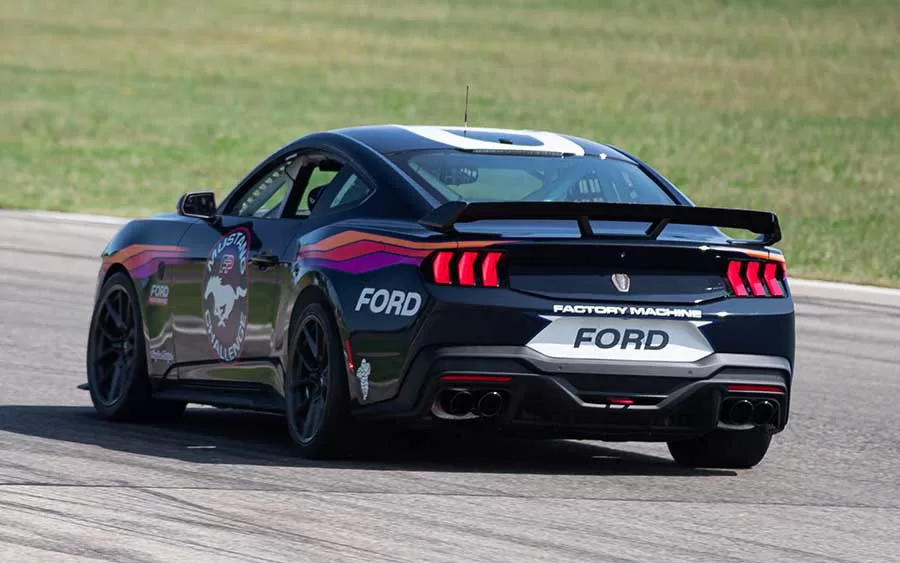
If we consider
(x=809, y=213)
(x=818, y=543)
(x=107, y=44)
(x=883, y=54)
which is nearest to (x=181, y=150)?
(x=809, y=213)

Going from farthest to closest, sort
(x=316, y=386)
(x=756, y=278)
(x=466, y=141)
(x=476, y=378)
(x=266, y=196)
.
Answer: (x=266, y=196)
(x=466, y=141)
(x=316, y=386)
(x=756, y=278)
(x=476, y=378)

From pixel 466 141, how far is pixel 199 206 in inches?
54.6

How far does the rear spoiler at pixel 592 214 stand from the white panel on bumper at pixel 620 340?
0.34 meters

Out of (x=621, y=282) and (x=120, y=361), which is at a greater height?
(x=621, y=282)

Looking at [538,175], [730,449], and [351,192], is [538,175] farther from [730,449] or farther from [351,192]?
[730,449]

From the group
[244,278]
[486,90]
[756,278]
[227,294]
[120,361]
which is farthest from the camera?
[486,90]

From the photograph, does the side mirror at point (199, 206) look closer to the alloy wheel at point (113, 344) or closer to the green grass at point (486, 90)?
the alloy wheel at point (113, 344)

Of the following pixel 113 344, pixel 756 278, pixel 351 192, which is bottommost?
pixel 113 344

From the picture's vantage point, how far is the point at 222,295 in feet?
30.1

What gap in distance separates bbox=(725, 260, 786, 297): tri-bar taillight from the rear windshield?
26.2 inches

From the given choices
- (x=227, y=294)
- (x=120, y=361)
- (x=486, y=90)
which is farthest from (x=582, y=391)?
(x=486, y=90)

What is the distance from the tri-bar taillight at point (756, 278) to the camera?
26.7ft

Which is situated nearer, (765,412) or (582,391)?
(582,391)

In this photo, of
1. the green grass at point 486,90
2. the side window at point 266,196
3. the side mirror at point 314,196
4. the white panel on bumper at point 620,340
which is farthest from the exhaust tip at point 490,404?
the green grass at point 486,90
